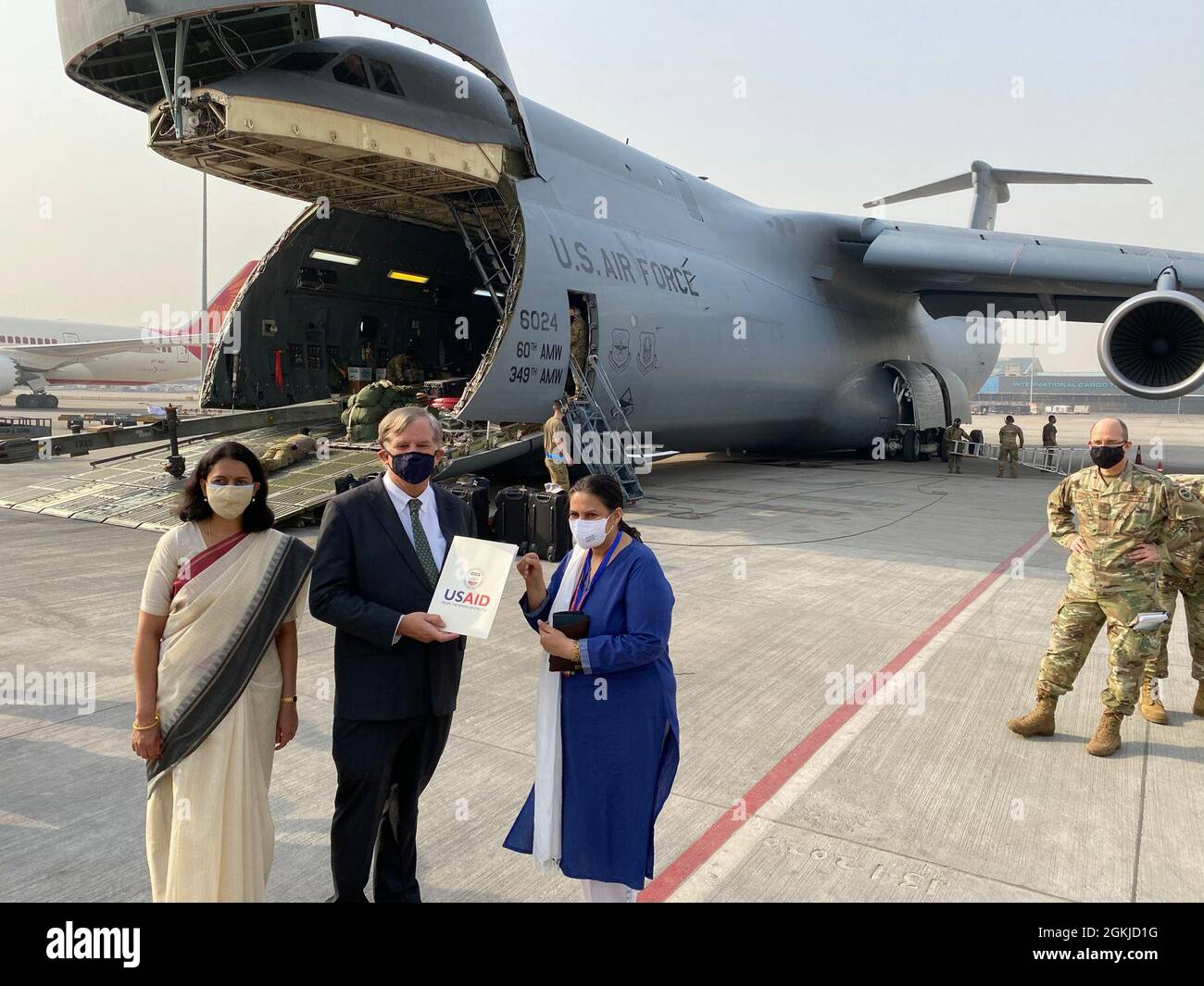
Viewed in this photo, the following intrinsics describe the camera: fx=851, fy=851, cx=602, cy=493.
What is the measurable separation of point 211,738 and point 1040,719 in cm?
451

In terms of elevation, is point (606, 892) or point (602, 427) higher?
point (602, 427)

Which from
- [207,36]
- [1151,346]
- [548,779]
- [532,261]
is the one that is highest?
[207,36]

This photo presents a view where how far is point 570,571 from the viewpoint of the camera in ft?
10.2

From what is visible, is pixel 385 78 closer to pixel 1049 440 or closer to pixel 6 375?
pixel 1049 440

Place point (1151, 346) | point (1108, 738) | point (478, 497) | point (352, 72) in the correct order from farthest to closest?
1. point (1151, 346)
2. point (352, 72)
3. point (478, 497)
4. point (1108, 738)

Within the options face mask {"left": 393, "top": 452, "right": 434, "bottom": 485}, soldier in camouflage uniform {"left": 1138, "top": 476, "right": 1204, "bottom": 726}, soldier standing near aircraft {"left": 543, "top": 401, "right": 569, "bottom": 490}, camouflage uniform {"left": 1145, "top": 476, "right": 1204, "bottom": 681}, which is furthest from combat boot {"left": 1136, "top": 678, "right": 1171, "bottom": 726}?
soldier standing near aircraft {"left": 543, "top": 401, "right": 569, "bottom": 490}

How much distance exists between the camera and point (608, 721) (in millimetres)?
2949

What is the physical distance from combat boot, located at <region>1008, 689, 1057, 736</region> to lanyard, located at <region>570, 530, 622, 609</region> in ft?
11.0

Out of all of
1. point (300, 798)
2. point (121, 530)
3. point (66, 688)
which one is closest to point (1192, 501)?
point (300, 798)

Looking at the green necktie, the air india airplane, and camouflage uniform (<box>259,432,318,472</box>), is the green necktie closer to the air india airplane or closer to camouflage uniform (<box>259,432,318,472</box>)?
camouflage uniform (<box>259,432,318,472</box>)

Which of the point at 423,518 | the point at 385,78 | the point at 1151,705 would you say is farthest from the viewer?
the point at 385,78

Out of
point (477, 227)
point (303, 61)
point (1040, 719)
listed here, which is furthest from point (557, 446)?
point (1040, 719)

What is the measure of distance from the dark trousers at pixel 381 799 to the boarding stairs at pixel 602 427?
10013 mm
